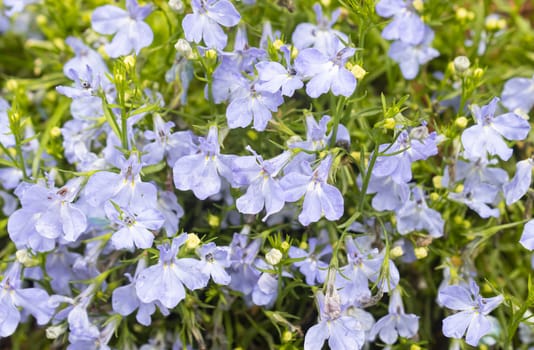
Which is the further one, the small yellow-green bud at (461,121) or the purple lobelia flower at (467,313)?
the small yellow-green bud at (461,121)

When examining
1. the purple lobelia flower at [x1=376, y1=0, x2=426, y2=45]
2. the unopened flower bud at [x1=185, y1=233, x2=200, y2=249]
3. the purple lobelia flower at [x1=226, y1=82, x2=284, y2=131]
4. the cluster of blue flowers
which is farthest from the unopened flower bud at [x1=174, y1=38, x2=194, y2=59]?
the purple lobelia flower at [x1=376, y1=0, x2=426, y2=45]

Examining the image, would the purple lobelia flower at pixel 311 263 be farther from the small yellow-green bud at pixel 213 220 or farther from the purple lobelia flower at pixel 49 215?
the purple lobelia flower at pixel 49 215

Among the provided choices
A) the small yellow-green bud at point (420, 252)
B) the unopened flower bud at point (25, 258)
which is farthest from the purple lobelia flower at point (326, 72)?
the unopened flower bud at point (25, 258)

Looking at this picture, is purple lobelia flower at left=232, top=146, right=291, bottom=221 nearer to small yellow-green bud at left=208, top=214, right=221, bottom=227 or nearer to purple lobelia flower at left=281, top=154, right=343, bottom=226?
purple lobelia flower at left=281, top=154, right=343, bottom=226

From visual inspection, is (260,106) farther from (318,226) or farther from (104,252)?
(104,252)

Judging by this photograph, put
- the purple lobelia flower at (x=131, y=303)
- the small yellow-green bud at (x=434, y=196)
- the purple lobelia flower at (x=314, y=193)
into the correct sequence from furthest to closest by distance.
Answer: the small yellow-green bud at (x=434, y=196) → the purple lobelia flower at (x=131, y=303) → the purple lobelia flower at (x=314, y=193)

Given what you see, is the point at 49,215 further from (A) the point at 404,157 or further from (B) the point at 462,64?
(B) the point at 462,64
